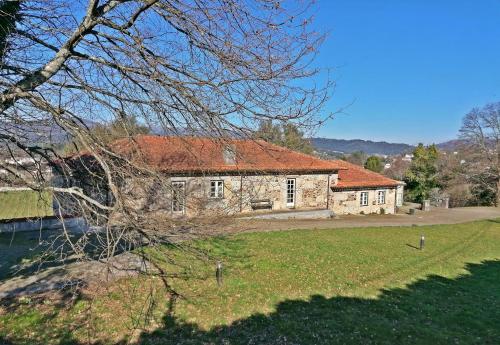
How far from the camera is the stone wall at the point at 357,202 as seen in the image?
88.2ft

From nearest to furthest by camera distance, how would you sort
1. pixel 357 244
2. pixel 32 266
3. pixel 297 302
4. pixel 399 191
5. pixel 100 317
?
pixel 100 317 < pixel 297 302 < pixel 32 266 < pixel 357 244 < pixel 399 191

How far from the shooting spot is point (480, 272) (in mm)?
13320

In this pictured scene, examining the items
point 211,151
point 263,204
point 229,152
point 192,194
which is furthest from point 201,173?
point 263,204

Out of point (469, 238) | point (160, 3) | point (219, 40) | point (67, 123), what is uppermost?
point (160, 3)

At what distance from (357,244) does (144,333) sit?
36.4 ft

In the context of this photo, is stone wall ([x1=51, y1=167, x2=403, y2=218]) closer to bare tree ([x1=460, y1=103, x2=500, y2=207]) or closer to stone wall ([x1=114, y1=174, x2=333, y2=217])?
stone wall ([x1=114, y1=174, x2=333, y2=217])

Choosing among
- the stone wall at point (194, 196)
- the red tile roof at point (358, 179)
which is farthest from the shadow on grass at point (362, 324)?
the red tile roof at point (358, 179)

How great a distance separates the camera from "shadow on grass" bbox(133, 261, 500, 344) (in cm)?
736

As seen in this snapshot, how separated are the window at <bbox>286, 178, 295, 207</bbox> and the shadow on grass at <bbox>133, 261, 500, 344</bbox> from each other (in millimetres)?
14427

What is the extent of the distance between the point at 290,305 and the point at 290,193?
16109mm

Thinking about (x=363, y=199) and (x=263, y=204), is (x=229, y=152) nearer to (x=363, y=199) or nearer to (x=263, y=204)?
(x=263, y=204)

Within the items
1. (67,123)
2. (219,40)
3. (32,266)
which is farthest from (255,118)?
(32,266)

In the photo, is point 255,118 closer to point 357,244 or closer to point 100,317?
point 100,317

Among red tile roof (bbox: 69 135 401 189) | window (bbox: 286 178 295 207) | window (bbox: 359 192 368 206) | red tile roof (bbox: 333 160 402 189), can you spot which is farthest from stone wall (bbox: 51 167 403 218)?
window (bbox: 359 192 368 206)
